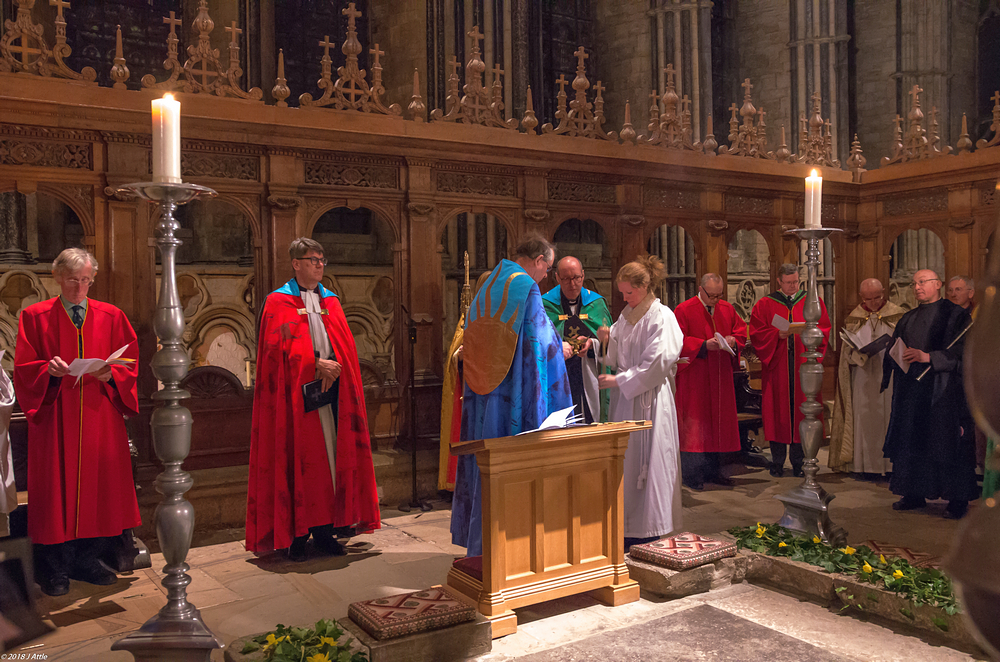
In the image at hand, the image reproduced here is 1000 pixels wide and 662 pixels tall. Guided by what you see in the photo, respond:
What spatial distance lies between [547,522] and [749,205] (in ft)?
17.3

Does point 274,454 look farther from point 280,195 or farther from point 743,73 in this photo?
point 743,73

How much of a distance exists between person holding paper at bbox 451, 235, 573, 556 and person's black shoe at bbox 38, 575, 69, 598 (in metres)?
2.15

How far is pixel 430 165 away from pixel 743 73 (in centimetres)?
917

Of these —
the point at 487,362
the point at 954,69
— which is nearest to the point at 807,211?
the point at 487,362

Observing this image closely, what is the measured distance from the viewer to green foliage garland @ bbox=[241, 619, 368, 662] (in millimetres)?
3148

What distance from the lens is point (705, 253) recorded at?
779 centimetres

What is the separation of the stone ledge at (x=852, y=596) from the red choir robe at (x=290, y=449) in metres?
2.44

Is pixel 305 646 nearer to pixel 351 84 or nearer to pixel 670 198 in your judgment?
pixel 351 84

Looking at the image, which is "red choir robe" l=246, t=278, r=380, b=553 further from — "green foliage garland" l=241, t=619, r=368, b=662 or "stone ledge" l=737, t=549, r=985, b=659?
"stone ledge" l=737, t=549, r=985, b=659

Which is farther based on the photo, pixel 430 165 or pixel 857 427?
pixel 857 427

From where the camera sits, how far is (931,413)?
5.86 metres

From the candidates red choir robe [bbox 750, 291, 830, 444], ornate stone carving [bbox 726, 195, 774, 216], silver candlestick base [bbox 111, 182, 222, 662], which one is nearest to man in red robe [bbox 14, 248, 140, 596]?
silver candlestick base [bbox 111, 182, 222, 662]

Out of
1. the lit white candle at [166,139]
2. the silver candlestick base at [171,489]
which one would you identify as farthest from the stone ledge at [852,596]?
the lit white candle at [166,139]

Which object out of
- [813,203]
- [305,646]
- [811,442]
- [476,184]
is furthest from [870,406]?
[305,646]
